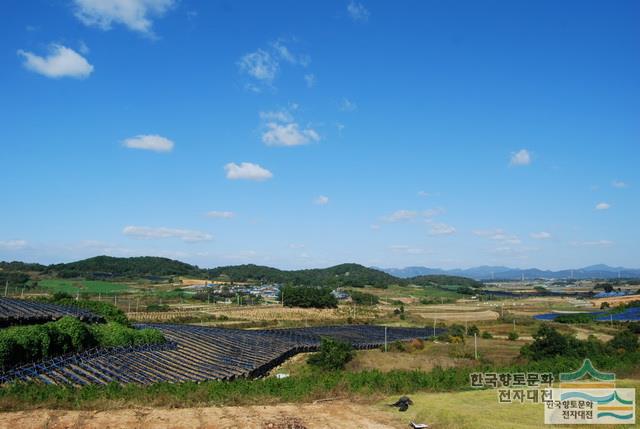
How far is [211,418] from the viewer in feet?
35.8

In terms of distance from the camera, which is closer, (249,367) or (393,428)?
(393,428)

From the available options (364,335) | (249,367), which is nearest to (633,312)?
(364,335)

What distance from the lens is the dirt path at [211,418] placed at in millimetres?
10203

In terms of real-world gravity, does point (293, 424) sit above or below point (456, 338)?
above

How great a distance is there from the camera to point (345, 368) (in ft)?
83.5

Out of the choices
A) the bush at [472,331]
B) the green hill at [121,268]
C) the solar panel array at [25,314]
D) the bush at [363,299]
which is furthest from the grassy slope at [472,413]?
the green hill at [121,268]

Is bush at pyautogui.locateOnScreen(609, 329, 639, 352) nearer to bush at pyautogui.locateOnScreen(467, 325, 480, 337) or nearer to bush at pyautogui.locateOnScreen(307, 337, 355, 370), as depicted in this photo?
bush at pyautogui.locateOnScreen(467, 325, 480, 337)

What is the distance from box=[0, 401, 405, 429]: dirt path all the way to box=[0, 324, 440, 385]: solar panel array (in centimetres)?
604

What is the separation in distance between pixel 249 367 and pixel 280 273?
162m

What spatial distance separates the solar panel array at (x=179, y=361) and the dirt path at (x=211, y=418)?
6.04 meters

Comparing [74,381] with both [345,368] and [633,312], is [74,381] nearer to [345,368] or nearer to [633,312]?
[345,368]

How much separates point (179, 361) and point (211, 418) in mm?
11735

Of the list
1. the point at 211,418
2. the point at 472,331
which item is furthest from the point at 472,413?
the point at 472,331

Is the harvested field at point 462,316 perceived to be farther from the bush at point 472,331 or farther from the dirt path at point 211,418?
the dirt path at point 211,418
